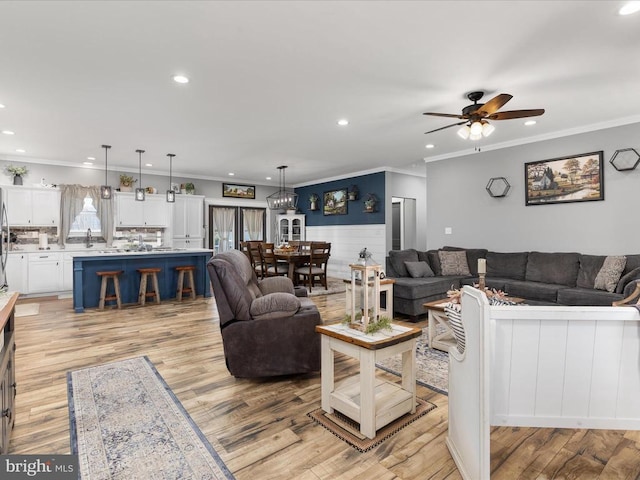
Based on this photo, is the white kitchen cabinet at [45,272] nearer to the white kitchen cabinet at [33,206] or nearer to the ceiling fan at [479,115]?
the white kitchen cabinet at [33,206]

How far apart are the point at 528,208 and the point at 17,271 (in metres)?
8.86

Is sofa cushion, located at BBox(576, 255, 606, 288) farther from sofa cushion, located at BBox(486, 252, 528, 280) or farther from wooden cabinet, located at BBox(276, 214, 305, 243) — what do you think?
wooden cabinet, located at BBox(276, 214, 305, 243)

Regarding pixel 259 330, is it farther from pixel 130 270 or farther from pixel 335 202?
pixel 335 202

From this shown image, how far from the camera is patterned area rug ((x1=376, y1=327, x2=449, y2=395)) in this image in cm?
281

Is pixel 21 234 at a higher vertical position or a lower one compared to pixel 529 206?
lower

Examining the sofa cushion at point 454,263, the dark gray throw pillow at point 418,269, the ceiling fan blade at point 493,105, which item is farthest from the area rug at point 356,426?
the sofa cushion at point 454,263

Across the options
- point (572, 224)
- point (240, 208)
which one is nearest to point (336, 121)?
point (572, 224)

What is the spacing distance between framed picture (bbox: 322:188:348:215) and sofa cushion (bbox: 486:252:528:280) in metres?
3.98

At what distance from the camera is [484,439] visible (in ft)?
4.88

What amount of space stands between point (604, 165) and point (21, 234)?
9.87 m

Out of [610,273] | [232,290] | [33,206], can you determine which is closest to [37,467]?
[232,290]

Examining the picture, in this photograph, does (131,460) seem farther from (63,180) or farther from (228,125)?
(63,180)

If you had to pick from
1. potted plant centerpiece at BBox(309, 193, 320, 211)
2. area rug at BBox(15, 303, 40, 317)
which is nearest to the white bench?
area rug at BBox(15, 303, 40, 317)

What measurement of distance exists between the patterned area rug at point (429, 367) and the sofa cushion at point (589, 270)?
2.42 meters
